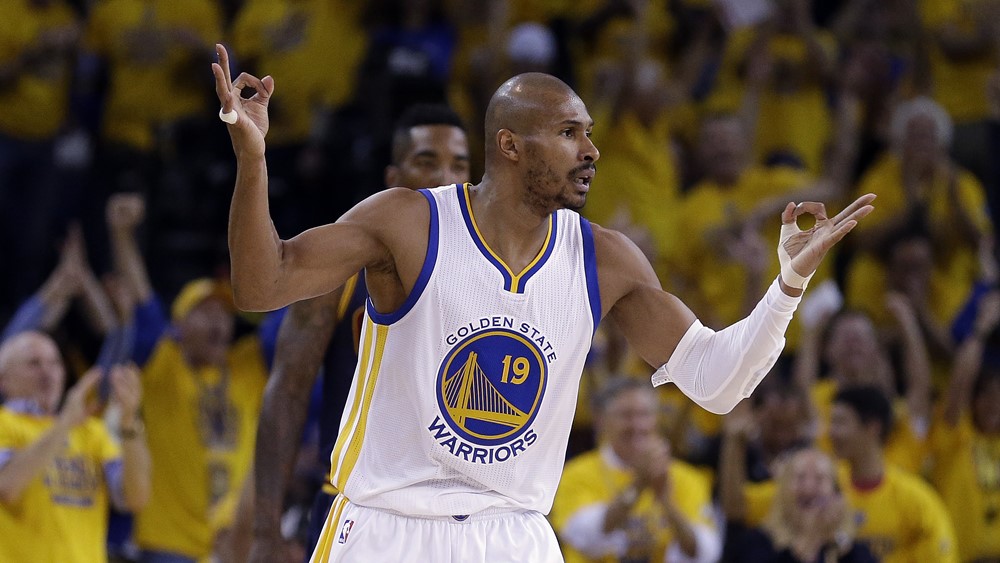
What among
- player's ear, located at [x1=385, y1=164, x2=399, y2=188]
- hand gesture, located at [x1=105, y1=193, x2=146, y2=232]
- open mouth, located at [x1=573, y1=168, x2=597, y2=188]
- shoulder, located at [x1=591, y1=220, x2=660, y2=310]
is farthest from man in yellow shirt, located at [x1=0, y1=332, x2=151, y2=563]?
open mouth, located at [x1=573, y1=168, x2=597, y2=188]

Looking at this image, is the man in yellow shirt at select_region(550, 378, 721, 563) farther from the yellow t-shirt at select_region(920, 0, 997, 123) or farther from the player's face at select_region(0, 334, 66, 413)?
the yellow t-shirt at select_region(920, 0, 997, 123)

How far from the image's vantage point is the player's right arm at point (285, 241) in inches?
147

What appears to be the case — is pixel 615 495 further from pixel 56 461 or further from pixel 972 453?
pixel 56 461

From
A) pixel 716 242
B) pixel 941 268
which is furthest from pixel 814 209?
pixel 941 268

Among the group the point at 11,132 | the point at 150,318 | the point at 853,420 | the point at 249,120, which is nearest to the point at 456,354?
the point at 249,120

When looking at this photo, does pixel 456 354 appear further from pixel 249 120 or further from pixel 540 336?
pixel 249 120

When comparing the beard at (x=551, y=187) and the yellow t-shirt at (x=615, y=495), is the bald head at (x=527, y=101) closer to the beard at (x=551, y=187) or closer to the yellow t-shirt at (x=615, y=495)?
the beard at (x=551, y=187)

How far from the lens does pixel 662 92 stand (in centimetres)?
1116

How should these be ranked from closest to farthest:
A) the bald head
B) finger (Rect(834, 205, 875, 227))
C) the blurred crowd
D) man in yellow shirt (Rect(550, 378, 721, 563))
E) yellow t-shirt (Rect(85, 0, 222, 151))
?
1. finger (Rect(834, 205, 875, 227))
2. the bald head
3. man in yellow shirt (Rect(550, 378, 721, 563))
4. the blurred crowd
5. yellow t-shirt (Rect(85, 0, 222, 151))

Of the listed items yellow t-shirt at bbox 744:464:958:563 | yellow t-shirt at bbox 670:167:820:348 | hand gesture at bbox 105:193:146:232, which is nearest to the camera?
yellow t-shirt at bbox 744:464:958:563

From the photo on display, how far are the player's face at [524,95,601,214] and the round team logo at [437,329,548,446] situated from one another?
0.45m

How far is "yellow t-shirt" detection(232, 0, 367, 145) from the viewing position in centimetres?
1070

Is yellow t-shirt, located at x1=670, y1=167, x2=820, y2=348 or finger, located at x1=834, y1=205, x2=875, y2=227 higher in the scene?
yellow t-shirt, located at x1=670, y1=167, x2=820, y2=348

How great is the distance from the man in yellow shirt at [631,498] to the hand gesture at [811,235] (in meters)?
3.05
